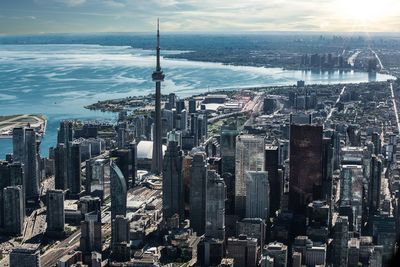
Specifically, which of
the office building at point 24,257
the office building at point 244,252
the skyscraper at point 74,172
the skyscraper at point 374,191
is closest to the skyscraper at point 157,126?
the skyscraper at point 74,172

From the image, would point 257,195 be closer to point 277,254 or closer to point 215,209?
point 215,209

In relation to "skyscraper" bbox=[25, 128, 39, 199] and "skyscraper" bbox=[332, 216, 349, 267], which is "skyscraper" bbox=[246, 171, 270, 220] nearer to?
"skyscraper" bbox=[332, 216, 349, 267]

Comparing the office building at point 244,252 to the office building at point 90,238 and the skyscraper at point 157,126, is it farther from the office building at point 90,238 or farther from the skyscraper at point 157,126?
the skyscraper at point 157,126

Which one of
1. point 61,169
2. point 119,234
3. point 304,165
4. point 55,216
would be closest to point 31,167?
point 61,169

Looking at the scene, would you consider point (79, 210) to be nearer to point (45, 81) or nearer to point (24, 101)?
point (24, 101)

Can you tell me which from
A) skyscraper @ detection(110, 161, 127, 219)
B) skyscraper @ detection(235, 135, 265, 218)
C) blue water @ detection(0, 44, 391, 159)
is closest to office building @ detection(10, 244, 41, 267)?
skyscraper @ detection(110, 161, 127, 219)

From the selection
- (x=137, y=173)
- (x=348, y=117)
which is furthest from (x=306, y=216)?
(x=348, y=117)
